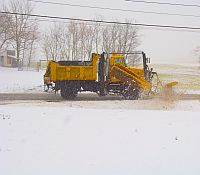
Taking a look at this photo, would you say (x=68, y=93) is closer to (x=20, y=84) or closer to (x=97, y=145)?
(x=20, y=84)

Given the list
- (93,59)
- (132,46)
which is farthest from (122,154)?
→ (132,46)

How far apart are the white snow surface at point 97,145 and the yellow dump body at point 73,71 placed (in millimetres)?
8192

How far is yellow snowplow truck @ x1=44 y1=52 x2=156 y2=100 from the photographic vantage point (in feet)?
58.7

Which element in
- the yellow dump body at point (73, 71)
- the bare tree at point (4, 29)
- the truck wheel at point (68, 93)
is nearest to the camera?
the yellow dump body at point (73, 71)

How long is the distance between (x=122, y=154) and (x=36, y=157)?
1615 mm

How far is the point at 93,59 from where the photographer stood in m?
17.9

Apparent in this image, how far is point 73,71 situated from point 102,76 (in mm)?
1604

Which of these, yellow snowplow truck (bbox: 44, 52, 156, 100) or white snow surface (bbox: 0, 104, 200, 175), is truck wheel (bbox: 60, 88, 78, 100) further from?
white snow surface (bbox: 0, 104, 200, 175)

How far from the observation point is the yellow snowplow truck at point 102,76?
58.7 ft

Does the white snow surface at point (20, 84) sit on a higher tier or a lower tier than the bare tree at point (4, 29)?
lower

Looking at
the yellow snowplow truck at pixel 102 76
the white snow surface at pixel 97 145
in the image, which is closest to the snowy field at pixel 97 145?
the white snow surface at pixel 97 145

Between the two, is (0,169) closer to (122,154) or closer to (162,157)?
(122,154)

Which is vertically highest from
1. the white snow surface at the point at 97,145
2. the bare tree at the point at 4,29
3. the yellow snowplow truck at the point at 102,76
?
the bare tree at the point at 4,29

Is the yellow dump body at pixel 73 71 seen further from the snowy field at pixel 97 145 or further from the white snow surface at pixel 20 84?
the snowy field at pixel 97 145
